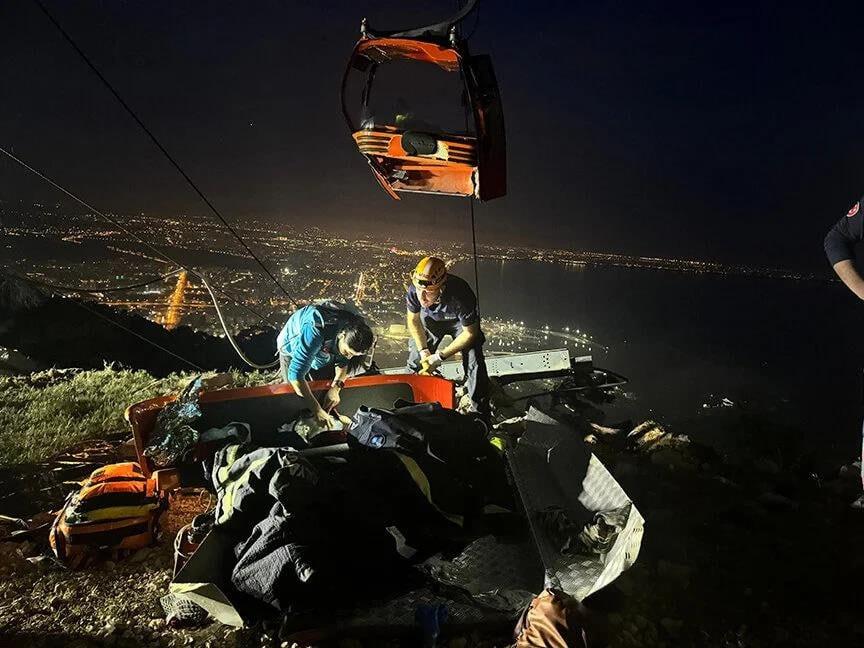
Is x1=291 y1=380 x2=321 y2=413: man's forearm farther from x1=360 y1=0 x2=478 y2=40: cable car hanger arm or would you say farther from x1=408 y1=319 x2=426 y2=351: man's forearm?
x1=360 y1=0 x2=478 y2=40: cable car hanger arm

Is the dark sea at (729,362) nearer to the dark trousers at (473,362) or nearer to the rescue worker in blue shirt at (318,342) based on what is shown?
the dark trousers at (473,362)

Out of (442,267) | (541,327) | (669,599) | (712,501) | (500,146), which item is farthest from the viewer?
(541,327)

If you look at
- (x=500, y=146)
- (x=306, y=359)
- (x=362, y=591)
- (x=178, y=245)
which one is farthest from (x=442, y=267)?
(x=178, y=245)

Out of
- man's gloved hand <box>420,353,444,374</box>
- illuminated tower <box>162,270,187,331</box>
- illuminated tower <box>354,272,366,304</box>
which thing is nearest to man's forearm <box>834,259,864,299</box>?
man's gloved hand <box>420,353,444,374</box>

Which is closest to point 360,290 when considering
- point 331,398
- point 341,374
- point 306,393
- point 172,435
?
point 341,374

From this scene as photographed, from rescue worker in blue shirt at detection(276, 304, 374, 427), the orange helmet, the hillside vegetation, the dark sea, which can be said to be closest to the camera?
rescue worker in blue shirt at detection(276, 304, 374, 427)

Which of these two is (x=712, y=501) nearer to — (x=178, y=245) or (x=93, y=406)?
(x=93, y=406)

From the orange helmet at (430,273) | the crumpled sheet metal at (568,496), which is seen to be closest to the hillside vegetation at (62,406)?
the orange helmet at (430,273)

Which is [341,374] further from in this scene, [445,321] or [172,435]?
[172,435]
